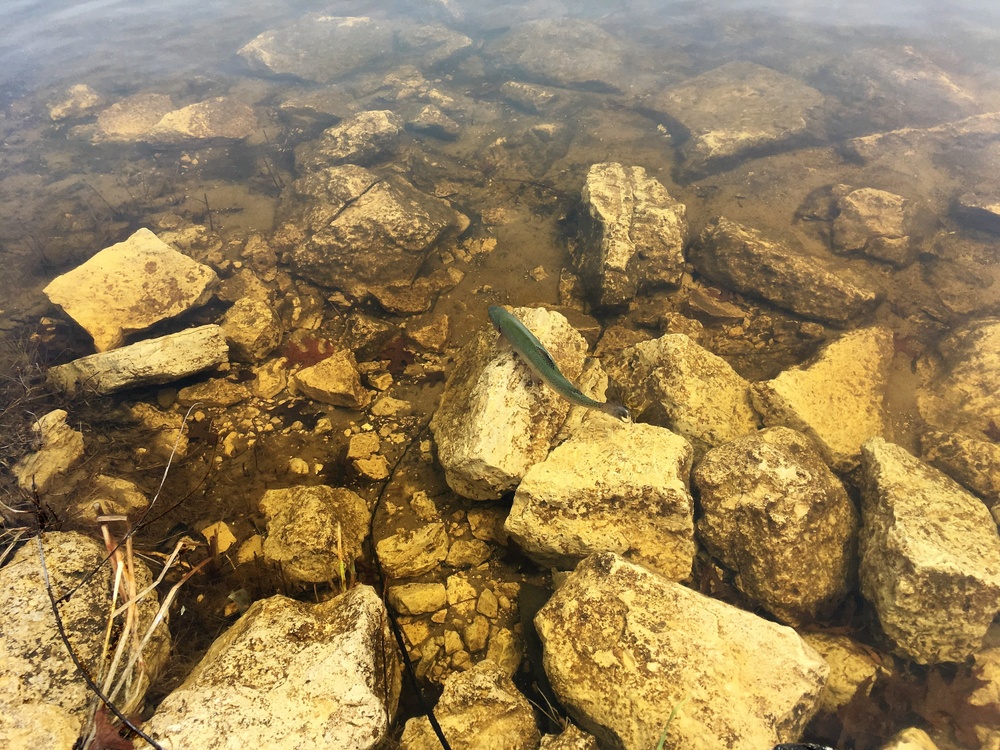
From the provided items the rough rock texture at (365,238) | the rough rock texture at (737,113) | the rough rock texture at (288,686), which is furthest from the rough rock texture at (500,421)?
the rough rock texture at (737,113)

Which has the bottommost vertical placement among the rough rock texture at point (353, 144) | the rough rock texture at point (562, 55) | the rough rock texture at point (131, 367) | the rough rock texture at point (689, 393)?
the rough rock texture at point (689, 393)

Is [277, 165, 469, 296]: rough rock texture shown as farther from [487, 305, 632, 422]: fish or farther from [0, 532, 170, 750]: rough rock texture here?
[0, 532, 170, 750]: rough rock texture

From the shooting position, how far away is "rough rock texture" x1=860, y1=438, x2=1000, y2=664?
9.68 ft

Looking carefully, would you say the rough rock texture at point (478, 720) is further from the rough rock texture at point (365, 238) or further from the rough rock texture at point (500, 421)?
the rough rock texture at point (365, 238)

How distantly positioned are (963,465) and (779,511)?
186 cm

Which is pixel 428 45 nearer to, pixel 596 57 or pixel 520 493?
pixel 596 57

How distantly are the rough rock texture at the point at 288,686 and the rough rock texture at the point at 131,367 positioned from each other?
2.58 m

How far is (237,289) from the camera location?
547cm

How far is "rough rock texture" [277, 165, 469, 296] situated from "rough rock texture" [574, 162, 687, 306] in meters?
1.84

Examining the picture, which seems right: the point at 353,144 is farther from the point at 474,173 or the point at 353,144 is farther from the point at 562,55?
the point at 562,55

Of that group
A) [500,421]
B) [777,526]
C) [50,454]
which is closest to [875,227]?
→ [777,526]

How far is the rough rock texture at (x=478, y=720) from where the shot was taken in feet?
8.38

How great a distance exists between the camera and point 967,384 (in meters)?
4.32

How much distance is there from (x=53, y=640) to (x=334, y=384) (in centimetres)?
255
